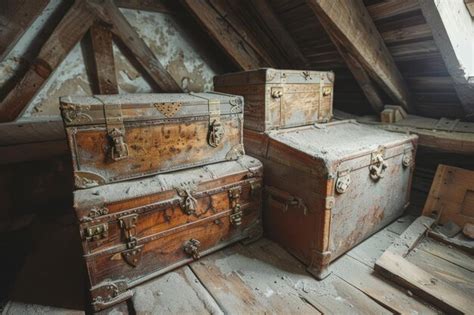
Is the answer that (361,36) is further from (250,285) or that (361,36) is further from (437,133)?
(250,285)

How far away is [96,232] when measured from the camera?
1.47 metres

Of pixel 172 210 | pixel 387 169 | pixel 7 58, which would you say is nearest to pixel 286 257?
pixel 172 210

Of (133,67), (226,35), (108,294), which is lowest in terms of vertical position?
(108,294)

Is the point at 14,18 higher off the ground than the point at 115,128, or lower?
higher

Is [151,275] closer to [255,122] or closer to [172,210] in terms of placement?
[172,210]

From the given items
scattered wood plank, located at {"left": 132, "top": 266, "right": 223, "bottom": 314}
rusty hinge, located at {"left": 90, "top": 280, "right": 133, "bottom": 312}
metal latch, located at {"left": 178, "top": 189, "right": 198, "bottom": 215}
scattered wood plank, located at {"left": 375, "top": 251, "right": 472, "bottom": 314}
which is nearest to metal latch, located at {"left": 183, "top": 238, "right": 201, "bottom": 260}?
scattered wood plank, located at {"left": 132, "top": 266, "right": 223, "bottom": 314}

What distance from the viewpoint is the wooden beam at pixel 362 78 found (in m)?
2.43

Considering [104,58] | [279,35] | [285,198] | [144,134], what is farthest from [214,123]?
[279,35]

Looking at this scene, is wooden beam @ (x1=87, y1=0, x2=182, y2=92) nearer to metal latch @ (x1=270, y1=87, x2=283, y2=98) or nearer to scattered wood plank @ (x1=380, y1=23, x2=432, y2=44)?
metal latch @ (x1=270, y1=87, x2=283, y2=98)

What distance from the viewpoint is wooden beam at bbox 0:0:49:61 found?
2.08m

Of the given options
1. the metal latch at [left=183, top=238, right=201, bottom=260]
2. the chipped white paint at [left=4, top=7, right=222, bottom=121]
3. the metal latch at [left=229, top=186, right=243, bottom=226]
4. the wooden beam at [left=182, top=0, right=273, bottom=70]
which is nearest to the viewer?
the metal latch at [left=183, top=238, right=201, bottom=260]

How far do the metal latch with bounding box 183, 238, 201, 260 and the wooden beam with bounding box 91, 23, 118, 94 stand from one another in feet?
5.61

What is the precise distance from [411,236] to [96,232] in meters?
2.33

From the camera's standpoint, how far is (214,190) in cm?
186
